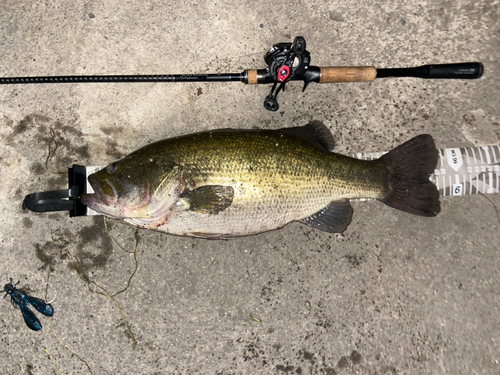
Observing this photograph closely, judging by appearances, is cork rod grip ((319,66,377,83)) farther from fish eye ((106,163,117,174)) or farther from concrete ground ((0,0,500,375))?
fish eye ((106,163,117,174))

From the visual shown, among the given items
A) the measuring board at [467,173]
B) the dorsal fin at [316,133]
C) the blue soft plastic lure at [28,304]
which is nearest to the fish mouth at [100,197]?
the blue soft plastic lure at [28,304]

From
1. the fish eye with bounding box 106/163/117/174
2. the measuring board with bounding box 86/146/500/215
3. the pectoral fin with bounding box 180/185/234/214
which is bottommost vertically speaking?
the measuring board with bounding box 86/146/500/215

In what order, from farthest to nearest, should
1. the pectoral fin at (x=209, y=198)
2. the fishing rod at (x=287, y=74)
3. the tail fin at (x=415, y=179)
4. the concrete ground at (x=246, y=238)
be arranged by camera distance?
1. the concrete ground at (x=246, y=238)
2. the tail fin at (x=415, y=179)
3. the fishing rod at (x=287, y=74)
4. the pectoral fin at (x=209, y=198)

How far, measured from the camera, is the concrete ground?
271 centimetres

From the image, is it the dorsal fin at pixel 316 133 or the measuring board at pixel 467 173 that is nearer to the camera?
the dorsal fin at pixel 316 133

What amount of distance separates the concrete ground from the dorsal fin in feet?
0.98

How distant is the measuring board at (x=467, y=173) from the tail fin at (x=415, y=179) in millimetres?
305

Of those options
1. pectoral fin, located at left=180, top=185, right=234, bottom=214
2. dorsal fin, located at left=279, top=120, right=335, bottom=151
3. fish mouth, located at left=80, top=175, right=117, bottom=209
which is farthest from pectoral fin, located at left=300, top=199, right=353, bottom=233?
fish mouth, located at left=80, top=175, right=117, bottom=209

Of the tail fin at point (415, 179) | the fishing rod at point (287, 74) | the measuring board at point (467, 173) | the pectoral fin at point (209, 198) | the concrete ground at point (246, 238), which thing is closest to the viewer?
the pectoral fin at point (209, 198)

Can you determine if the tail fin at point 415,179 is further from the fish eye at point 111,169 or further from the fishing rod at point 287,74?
the fish eye at point 111,169

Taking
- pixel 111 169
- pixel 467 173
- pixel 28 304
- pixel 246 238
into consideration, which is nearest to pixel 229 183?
pixel 246 238

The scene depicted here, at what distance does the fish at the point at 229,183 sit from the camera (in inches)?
89.3

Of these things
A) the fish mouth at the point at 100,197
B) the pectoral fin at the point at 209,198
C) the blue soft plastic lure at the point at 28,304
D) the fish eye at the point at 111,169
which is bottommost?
the blue soft plastic lure at the point at 28,304

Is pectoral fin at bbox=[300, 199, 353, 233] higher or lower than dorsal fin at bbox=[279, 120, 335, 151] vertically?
lower
